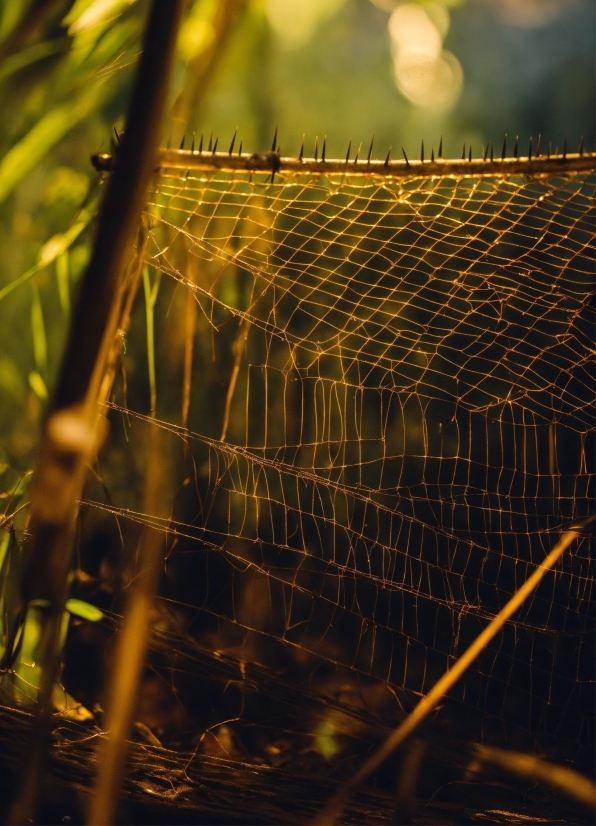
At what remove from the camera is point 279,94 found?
157cm

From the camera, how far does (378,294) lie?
1438 mm

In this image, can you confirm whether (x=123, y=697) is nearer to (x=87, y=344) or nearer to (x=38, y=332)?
(x=87, y=344)

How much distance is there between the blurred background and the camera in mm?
1365

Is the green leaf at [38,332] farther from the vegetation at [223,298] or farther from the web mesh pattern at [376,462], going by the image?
the web mesh pattern at [376,462]

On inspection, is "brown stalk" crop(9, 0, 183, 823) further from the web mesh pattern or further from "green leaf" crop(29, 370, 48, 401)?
"green leaf" crop(29, 370, 48, 401)

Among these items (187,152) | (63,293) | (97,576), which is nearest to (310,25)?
(63,293)

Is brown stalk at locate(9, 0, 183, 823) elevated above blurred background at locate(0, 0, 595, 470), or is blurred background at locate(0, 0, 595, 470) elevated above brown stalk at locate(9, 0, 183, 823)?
blurred background at locate(0, 0, 595, 470)

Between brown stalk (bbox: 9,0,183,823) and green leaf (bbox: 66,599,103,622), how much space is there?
870 mm

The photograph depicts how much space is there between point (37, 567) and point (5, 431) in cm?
116

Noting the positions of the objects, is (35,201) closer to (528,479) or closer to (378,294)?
(378,294)

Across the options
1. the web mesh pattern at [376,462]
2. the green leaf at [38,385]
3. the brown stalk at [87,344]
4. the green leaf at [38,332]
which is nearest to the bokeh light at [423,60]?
the web mesh pattern at [376,462]

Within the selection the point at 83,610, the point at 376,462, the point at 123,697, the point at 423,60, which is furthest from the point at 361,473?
the point at 423,60

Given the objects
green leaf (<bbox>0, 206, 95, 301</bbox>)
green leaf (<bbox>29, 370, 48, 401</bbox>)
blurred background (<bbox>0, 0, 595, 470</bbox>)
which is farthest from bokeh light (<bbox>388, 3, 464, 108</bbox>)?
green leaf (<bbox>29, 370, 48, 401</bbox>)

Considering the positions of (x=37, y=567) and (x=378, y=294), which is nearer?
(x=37, y=567)
